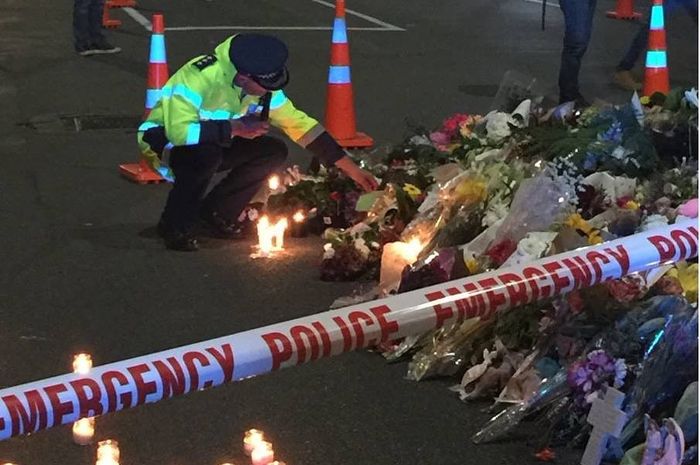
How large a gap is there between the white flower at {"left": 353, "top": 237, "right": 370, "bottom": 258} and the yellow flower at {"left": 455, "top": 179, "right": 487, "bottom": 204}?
53 centimetres

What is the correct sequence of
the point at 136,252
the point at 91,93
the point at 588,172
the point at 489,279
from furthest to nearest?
the point at 91,93 < the point at 136,252 < the point at 588,172 < the point at 489,279

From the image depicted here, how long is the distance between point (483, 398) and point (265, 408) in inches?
30.5

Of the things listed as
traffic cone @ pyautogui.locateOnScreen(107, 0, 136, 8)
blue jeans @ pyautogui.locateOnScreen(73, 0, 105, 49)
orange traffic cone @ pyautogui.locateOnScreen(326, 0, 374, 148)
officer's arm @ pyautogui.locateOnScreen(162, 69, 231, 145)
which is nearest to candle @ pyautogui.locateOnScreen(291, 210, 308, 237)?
officer's arm @ pyautogui.locateOnScreen(162, 69, 231, 145)

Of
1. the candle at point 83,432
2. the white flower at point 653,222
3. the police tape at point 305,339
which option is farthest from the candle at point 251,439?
the white flower at point 653,222

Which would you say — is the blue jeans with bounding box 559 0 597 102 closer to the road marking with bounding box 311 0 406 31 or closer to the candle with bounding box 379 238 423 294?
the candle with bounding box 379 238 423 294

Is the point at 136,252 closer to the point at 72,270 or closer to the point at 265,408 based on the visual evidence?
the point at 72,270

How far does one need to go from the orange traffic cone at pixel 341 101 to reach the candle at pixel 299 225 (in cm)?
194

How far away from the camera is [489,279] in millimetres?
2967

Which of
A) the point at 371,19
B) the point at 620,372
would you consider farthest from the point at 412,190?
the point at 371,19

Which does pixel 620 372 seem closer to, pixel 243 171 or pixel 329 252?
pixel 329 252

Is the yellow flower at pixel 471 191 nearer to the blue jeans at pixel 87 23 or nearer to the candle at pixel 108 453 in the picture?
the candle at pixel 108 453

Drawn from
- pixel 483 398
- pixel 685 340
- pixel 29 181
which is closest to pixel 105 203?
pixel 29 181

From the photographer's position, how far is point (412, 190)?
5535 mm

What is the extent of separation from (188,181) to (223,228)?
36cm
